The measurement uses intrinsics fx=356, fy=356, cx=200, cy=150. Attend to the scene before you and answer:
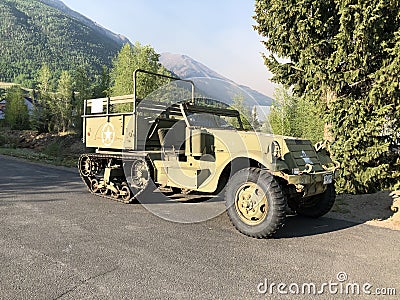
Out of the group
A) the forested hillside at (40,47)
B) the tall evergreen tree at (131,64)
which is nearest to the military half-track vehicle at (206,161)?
the tall evergreen tree at (131,64)

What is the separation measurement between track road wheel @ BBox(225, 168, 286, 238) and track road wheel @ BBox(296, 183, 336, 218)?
1.49 metres

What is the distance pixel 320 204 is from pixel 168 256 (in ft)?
10.6

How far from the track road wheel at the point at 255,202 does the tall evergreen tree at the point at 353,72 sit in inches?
173

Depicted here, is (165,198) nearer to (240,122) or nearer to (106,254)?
(240,122)

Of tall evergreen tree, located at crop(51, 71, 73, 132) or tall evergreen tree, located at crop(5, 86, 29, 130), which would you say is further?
tall evergreen tree, located at crop(5, 86, 29, 130)

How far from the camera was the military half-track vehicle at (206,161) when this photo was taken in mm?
5309

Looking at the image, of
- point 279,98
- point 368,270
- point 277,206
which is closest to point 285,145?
point 277,206

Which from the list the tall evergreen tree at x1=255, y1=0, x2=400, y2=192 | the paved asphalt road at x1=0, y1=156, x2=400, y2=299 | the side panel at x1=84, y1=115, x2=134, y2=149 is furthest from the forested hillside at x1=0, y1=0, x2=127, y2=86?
the paved asphalt road at x1=0, y1=156, x2=400, y2=299

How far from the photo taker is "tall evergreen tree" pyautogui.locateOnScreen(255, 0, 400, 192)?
8.27 metres

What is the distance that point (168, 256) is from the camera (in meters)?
4.41

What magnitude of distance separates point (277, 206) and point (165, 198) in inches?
138

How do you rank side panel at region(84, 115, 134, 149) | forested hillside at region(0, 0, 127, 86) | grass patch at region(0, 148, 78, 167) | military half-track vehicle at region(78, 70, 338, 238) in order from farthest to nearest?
forested hillside at region(0, 0, 127, 86) < grass patch at region(0, 148, 78, 167) < side panel at region(84, 115, 134, 149) < military half-track vehicle at region(78, 70, 338, 238)

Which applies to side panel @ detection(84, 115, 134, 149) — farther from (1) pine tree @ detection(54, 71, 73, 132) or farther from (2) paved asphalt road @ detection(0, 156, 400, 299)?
(1) pine tree @ detection(54, 71, 73, 132)

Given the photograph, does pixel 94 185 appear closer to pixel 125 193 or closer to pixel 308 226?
pixel 125 193
